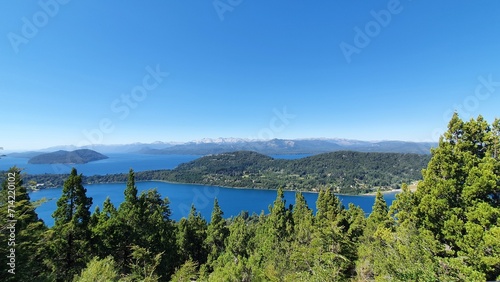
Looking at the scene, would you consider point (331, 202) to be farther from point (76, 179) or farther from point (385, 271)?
Answer: point (76, 179)

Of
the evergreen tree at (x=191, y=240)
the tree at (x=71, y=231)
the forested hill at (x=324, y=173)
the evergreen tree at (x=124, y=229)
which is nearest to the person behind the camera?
the tree at (x=71, y=231)

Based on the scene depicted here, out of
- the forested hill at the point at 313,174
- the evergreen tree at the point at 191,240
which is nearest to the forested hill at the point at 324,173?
the forested hill at the point at 313,174

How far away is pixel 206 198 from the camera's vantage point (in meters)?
113

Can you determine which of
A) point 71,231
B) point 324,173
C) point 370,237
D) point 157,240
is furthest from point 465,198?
point 324,173

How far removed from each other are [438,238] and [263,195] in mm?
110329

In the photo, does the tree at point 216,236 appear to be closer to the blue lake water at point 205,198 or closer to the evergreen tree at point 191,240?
the evergreen tree at point 191,240

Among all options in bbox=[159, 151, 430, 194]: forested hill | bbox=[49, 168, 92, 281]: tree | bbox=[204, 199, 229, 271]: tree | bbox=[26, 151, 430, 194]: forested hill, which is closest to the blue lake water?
bbox=[159, 151, 430, 194]: forested hill

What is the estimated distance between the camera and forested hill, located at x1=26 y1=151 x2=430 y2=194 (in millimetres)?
135375

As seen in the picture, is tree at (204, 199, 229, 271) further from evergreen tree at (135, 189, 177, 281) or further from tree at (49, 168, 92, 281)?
tree at (49, 168, 92, 281)

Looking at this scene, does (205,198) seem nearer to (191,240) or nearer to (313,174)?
(313,174)

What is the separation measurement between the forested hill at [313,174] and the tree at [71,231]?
12194 cm

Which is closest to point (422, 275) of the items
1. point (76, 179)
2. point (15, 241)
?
point (15, 241)

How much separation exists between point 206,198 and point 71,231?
340 ft

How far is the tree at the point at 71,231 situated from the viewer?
475 inches
